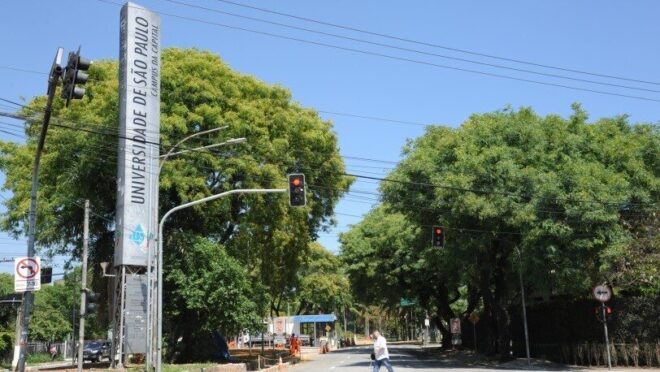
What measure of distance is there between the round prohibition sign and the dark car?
3787 centimetres

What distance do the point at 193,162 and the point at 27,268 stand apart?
15.0 m

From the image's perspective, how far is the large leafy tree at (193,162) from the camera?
31.2m

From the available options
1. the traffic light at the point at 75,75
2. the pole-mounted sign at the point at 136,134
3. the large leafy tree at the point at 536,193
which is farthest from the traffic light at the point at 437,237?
the traffic light at the point at 75,75

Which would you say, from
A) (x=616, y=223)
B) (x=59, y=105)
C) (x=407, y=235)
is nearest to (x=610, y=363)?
(x=616, y=223)

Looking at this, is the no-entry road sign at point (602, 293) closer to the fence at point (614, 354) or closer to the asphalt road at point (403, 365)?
the fence at point (614, 354)

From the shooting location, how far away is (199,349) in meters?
36.5

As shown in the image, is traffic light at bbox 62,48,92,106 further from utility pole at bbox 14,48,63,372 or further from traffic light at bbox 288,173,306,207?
traffic light at bbox 288,173,306,207

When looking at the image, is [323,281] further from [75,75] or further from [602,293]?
[75,75]

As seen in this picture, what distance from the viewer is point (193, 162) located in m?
31.6

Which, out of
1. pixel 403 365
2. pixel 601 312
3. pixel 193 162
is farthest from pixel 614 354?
pixel 193 162

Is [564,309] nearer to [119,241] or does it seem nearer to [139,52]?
[119,241]

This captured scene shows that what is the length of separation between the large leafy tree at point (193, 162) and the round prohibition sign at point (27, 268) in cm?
1250

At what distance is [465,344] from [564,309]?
79.1ft

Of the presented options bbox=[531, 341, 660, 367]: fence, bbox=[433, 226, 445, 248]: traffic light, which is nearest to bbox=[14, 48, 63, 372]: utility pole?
bbox=[433, 226, 445, 248]: traffic light
